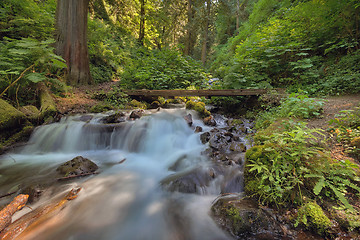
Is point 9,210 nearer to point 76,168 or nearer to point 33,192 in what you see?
point 33,192

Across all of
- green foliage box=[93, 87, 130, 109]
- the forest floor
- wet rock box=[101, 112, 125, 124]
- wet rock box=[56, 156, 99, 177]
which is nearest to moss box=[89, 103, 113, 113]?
the forest floor

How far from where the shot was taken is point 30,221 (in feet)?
6.37

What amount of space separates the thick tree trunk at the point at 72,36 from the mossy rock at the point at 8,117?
3.70 metres

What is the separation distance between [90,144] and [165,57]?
8.38 metres

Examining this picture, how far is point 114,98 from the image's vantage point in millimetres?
7605

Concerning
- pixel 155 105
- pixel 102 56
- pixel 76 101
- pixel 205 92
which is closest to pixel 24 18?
pixel 76 101

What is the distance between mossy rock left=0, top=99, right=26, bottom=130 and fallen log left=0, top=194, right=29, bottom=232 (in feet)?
8.72

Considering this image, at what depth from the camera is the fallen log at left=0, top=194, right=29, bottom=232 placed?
1.82 m

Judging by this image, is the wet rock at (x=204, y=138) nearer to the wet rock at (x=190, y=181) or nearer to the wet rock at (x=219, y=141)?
the wet rock at (x=219, y=141)

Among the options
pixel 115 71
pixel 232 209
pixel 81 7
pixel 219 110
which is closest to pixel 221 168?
pixel 232 209

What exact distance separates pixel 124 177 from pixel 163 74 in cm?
704

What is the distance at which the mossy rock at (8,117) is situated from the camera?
12.6ft

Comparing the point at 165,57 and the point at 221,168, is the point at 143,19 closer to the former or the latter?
the point at 165,57

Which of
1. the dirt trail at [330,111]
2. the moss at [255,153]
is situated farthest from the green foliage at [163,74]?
the moss at [255,153]
